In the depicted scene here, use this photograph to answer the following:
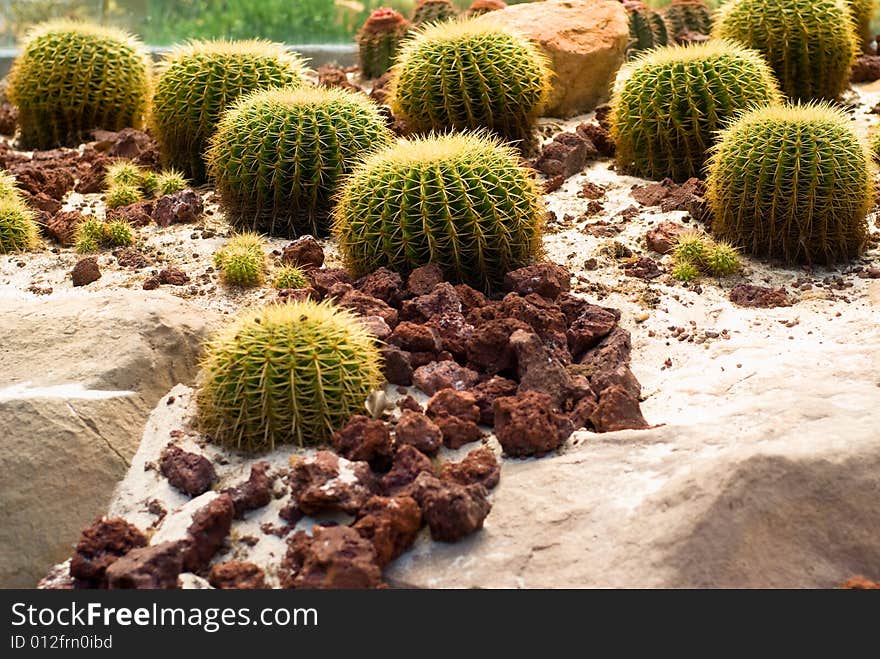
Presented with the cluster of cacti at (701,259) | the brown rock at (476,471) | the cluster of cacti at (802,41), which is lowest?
the brown rock at (476,471)

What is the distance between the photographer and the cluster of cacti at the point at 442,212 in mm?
5531

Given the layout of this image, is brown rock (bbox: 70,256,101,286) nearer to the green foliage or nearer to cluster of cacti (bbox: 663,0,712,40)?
the green foliage

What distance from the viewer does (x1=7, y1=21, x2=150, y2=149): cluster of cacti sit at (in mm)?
8562

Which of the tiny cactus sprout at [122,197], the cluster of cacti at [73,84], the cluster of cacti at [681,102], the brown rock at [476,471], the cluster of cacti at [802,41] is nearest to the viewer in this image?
the brown rock at [476,471]

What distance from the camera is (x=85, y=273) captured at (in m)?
5.97

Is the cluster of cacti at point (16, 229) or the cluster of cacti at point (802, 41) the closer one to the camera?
the cluster of cacti at point (16, 229)

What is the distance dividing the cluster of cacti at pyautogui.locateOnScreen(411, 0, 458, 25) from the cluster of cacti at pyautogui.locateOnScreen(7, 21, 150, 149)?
2.78 metres

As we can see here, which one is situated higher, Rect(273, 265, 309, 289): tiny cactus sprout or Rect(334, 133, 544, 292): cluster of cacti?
Rect(334, 133, 544, 292): cluster of cacti

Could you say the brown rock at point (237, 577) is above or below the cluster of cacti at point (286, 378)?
below

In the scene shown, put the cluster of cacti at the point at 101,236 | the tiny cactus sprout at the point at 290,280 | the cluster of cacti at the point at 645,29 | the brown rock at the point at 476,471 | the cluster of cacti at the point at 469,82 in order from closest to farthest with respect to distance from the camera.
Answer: the brown rock at the point at 476,471 < the tiny cactus sprout at the point at 290,280 < the cluster of cacti at the point at 101,236 < the cluster of cacti at the point at 469,82 < the cluster of cacti at the point at 645,29

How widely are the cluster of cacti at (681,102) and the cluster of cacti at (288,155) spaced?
159 centimetres

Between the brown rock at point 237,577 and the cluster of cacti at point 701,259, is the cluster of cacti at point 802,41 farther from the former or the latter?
the brown rock at point 237,577

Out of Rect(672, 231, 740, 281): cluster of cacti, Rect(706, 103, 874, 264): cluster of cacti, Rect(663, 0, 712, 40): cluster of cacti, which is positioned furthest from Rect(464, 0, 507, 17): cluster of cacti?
Rect(672, 231, 740, 281): cluster of cacti

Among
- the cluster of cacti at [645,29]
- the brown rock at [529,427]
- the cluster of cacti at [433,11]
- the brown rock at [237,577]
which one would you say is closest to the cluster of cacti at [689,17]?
the cluster of cacti at [645,29]
